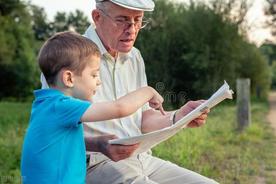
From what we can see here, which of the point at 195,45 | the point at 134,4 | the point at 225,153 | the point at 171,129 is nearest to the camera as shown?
the point at 171,129

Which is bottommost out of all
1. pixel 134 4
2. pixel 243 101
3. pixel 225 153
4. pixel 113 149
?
pixel 225 153

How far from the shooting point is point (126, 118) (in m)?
2.56

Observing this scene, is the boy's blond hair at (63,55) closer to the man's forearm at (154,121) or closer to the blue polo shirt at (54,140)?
the blue polo shirt at (54,140)

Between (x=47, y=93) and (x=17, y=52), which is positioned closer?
(x=47, y=93)

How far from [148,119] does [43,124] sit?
86 centimetres

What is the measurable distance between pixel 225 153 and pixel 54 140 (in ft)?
16.9

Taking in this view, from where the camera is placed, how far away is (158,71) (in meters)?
20.8

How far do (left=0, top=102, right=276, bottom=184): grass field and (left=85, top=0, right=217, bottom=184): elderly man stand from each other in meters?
2.26

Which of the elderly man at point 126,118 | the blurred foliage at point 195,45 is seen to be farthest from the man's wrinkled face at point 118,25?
the blurred foliage at point 195,45

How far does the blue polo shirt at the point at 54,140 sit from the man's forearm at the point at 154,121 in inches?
28.3

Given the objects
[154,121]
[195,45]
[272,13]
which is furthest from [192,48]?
[154,121]

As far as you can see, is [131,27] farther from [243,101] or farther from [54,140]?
[243,101]

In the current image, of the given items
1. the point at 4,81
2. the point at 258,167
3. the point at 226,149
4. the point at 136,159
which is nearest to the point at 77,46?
the point at 136,159

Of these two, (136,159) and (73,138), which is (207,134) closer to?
(136,159)
